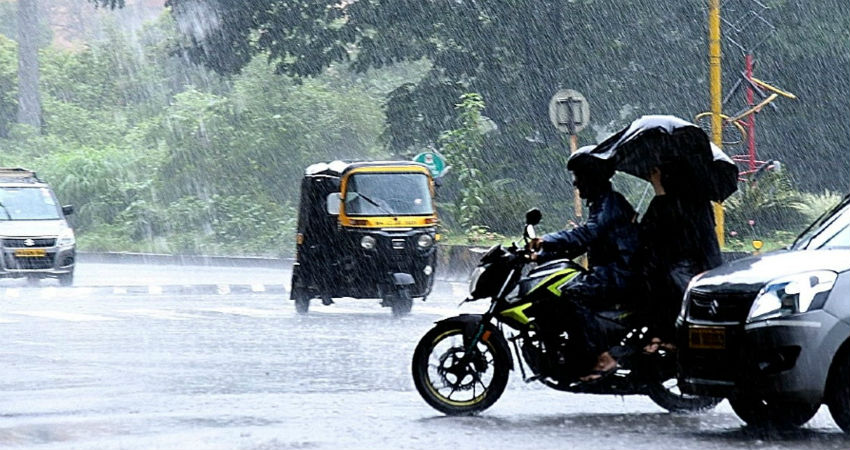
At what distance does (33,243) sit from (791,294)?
2461 cm

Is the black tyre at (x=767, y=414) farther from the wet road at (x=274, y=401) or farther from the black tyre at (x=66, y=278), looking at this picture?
the black tyre at (x=66, y=278)

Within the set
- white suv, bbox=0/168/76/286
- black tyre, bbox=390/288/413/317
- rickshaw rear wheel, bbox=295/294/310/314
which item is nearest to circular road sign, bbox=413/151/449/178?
white suv, bbox=0/168/76/286

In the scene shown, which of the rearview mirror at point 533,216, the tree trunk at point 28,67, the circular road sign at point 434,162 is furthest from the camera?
the tree trunk at point 28,67

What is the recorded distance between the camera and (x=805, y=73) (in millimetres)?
44250

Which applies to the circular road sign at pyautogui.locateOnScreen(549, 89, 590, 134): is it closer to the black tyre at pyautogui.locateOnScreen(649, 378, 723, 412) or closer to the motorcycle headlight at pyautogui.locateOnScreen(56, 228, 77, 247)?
the motorcycle headlight at pyautogui.locateOnScreen(56, 228, 77, 247)

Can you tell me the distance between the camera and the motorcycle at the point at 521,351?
11.5 m

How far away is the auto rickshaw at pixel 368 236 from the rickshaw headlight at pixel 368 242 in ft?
0.04

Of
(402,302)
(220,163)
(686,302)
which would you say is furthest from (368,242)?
(220,163)

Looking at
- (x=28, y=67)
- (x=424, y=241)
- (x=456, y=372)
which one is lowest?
(x=456, y=372)

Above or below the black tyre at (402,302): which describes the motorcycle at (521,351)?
above

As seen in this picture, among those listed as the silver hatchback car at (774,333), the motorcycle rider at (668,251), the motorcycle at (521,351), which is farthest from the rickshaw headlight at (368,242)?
the silver hatchback car at (774,333)

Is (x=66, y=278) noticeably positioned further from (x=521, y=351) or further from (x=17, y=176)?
(x=521, y=351)

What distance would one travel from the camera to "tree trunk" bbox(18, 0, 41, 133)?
65.1 m

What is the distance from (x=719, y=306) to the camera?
10453 millimetres
